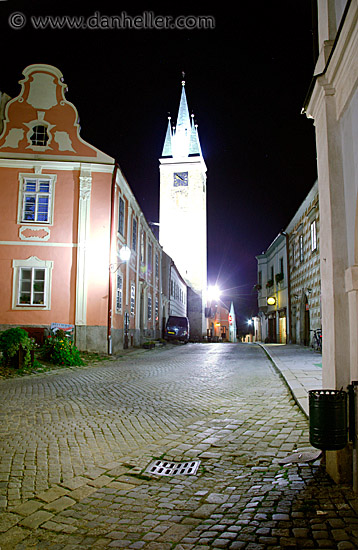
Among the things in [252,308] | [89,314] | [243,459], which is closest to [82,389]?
[243,459]

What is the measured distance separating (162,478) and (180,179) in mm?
55113

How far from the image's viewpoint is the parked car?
3328cm

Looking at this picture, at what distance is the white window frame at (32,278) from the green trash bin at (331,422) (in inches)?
640

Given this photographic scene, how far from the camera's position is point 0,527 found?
3355 millimetres

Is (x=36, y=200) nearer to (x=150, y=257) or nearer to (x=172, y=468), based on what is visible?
(x=150, y=257)

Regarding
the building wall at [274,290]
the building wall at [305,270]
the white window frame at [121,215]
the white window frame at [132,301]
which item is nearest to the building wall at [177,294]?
the building wall at [274,290]

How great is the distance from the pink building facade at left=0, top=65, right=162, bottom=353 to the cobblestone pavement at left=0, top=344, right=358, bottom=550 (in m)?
10.5

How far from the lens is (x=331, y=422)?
4008 mm

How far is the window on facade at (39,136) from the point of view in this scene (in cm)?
1991

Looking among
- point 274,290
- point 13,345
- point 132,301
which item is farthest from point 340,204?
point 274,290

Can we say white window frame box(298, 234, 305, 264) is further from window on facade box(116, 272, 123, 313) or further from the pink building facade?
the pink building facade

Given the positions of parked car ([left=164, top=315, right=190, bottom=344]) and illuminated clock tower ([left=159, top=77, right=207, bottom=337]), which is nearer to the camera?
parked car ([left=164, top=315, right=190, bottom=344])

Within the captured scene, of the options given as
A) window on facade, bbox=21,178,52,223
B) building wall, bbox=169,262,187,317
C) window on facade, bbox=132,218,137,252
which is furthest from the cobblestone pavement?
building wall, bbox=169,262,187,317

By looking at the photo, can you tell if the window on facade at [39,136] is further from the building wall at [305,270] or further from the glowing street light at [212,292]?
the glowing street light at [212,292]
